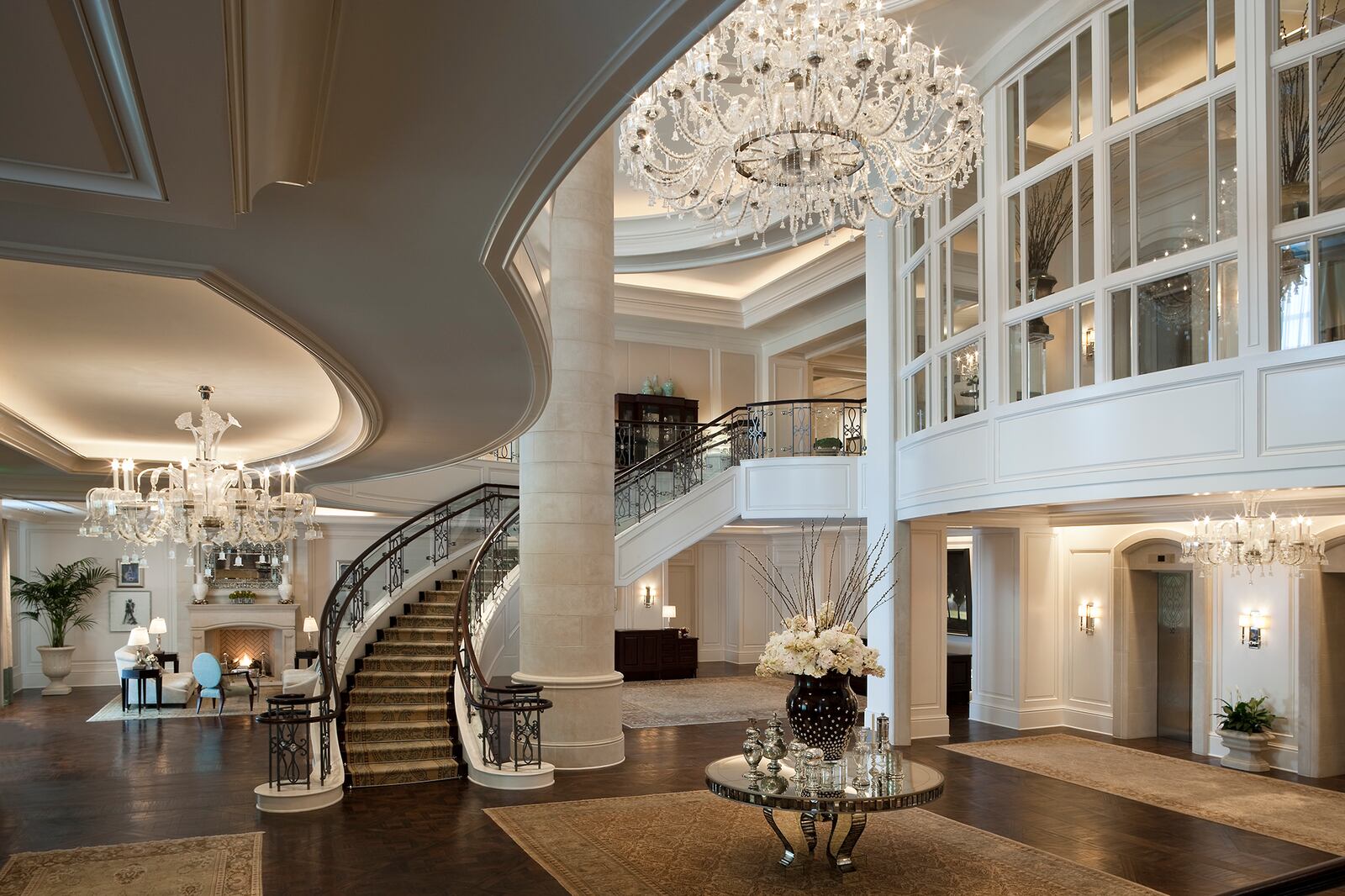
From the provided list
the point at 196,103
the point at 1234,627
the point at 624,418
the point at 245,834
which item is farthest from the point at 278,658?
the point at 196,103

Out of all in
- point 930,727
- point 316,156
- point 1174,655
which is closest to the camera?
point 316,156

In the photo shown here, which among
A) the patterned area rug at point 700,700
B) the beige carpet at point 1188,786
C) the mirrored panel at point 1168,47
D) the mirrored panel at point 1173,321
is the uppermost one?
the mirrored panel at point 1168,47

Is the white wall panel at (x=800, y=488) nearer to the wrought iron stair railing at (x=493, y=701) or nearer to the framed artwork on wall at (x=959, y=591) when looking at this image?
the wrought iron stair railing at (x=493, y=701)

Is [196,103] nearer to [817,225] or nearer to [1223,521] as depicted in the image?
[1223,521]

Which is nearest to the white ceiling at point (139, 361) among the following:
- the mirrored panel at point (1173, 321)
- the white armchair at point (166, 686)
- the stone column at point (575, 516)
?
the stone column at point (575, 516)

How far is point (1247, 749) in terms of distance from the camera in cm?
1095

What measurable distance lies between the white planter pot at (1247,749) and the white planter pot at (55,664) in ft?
59.2

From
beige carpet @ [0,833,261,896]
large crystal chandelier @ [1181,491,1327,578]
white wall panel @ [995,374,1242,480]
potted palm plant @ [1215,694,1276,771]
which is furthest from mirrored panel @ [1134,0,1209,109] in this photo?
beige carpet @ [0,833,261,896]

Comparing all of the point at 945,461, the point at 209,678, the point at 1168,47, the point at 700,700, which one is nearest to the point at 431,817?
the point at 945,461

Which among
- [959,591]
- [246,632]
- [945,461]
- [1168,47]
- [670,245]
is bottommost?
[246,632]

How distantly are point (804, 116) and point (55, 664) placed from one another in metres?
17.6

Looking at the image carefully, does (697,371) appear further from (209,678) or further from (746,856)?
(746,856)

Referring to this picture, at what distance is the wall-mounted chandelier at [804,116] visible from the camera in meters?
6.33

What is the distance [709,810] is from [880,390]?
5190 mm
